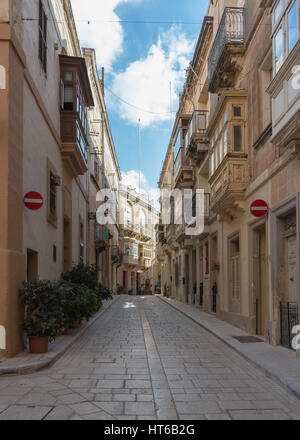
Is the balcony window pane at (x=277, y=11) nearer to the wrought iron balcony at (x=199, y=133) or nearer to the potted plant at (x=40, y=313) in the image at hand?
the potted plant at (x=40, y=313)

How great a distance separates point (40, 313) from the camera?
8.85 meters

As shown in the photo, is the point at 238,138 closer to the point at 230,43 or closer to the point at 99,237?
the point at 230,43

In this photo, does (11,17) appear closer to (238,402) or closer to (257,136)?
(257,136)

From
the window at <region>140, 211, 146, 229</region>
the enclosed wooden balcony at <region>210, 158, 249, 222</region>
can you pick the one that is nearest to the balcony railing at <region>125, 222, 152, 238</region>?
the window at <region>140, 211, 146, 229</region>

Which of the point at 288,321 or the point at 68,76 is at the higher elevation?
the point at 68,76

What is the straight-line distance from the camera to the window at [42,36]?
40.5 feet

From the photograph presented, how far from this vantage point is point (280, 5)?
9164mm

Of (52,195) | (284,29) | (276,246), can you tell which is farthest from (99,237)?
(284,29)

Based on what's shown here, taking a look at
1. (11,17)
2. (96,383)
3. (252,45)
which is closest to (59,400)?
(96,383)

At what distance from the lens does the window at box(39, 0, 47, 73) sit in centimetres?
1236

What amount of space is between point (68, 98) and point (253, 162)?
7.36 metres

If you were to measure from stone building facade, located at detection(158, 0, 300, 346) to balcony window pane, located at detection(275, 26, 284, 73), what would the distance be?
0.8 inches

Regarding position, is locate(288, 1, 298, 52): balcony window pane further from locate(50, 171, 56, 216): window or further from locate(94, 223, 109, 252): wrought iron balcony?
locate(94, 223, 109, 252): wrought iron balcony

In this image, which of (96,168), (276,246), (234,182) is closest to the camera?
(276,246)
